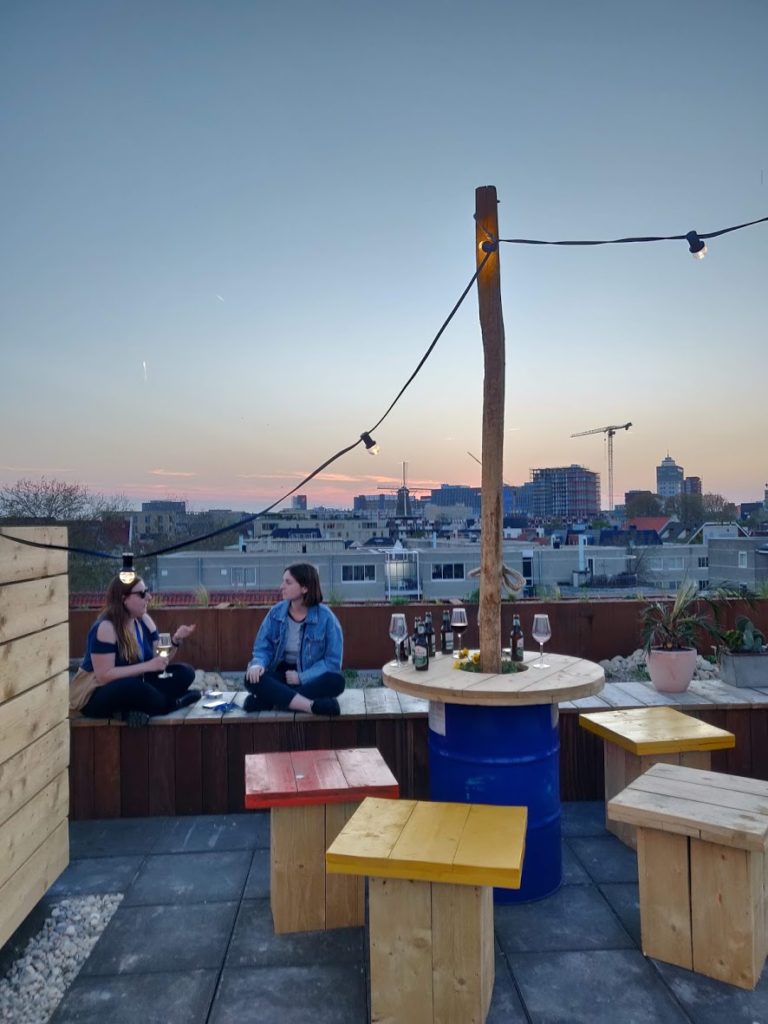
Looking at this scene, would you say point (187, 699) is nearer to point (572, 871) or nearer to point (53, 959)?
point (53, 959)

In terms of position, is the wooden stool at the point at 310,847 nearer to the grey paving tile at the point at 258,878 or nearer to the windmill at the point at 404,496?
the grey paving tile at the point at 258,878

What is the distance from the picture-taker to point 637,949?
7.57ft

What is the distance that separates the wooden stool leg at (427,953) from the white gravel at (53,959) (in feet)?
3.34

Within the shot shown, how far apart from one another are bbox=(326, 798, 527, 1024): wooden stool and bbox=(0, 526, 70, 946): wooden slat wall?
3.74 ft

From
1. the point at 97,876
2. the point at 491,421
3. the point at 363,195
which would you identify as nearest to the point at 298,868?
the point at 97,876

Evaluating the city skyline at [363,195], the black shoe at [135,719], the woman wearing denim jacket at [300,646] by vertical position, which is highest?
the city skyline at [363,195]

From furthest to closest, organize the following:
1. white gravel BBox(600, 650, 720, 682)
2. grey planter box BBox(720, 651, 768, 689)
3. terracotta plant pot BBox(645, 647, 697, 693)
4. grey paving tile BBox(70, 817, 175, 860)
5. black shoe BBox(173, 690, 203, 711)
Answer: white gravel BBox(600, 650, 720, 682)
grey planter box BBox(720, 651, 768, 689)
terracotta plant pot BBox(645, 647, 697, 693)
black shoe BBox(173, 690, 203, 711)
grey paving tile BBox(70, 817, 175, 860)

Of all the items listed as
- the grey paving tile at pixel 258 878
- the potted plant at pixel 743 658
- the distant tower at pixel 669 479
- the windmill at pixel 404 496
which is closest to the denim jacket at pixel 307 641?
the grey paving tile at pixel 258 878

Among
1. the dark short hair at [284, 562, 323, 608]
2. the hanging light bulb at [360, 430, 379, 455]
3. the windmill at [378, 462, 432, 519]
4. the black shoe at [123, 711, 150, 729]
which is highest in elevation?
the windmill at [378, 462, 432, 519]

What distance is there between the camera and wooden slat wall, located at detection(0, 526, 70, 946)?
2207 millimetres

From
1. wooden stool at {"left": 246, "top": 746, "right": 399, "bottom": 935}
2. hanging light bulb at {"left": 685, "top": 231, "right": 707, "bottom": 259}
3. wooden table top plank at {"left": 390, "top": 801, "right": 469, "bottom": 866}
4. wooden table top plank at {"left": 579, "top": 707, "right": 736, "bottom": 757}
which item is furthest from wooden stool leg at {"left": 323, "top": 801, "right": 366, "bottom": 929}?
hanging light bulb at {"left": 685, "top": 231, "right": 707, "bottom": 259}

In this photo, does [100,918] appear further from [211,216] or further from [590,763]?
[211,216]

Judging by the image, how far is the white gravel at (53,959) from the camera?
2.02 m

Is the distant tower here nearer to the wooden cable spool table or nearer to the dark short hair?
the dark short hair
